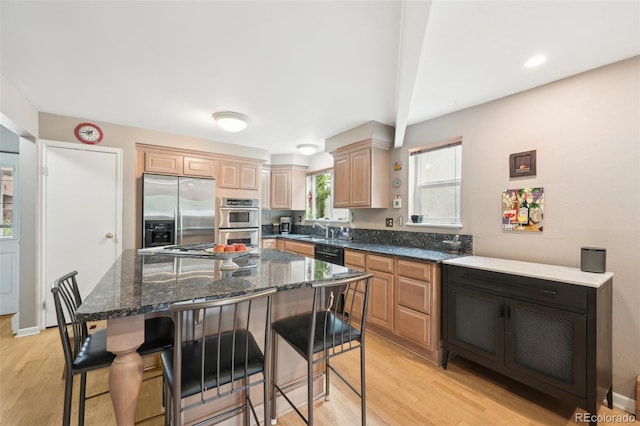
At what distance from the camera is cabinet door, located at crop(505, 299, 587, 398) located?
1.68 m

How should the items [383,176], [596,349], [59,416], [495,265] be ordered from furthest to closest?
[383,176] → [495,265] → [59,416] → [596,349]

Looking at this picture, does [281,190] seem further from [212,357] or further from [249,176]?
[212,357]

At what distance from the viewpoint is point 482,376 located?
7.34 feet

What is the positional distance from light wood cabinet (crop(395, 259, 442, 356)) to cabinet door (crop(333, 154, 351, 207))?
138 cm

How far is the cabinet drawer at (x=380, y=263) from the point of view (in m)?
Answer: 2.81

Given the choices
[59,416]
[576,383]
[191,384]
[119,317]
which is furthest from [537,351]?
[59,416]

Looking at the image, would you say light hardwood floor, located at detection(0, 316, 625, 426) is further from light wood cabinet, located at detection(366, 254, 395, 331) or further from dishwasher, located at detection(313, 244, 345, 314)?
dishwasher, located at detection(313, 244, 345, 314)

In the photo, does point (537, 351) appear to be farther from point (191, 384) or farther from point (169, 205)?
point (169, 205)

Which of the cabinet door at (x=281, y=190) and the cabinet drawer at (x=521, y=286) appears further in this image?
the cabinet door at (x=281, y=190)

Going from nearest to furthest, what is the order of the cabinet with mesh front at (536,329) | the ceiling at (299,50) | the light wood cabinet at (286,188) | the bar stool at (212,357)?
the bar stool at (212,357) → the ceiling at (299,50) → the cabinet with mesh front at (536,329) → the light wood cabinet at (286,188)

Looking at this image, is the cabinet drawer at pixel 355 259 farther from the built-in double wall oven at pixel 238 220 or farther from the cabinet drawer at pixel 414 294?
the built-in double wall oven at pixel 238 220

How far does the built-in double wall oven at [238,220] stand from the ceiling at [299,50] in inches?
66.5

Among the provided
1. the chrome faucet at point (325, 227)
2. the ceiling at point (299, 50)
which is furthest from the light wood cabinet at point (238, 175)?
the ceiling at point (299, 50)

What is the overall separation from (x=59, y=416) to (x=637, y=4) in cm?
418
